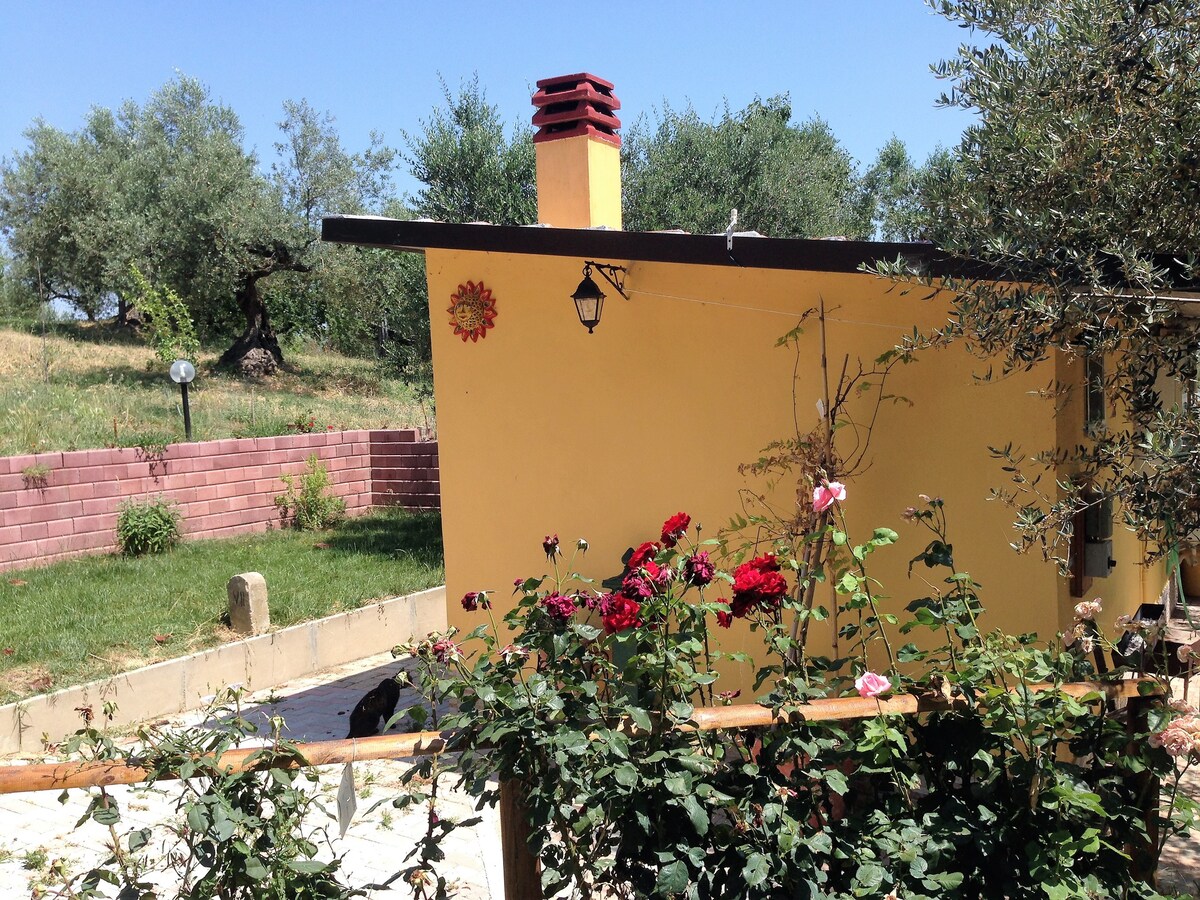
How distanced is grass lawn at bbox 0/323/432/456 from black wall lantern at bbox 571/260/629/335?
7.57m

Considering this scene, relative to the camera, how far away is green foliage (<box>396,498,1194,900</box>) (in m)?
2.42

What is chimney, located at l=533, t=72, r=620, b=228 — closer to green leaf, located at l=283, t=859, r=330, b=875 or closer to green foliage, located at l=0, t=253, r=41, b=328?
green leaf, located at l=283, t=859, r=330, b=875

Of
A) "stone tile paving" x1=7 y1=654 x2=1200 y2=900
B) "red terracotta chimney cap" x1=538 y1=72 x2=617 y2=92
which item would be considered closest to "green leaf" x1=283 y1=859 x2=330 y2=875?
"stone tile paving" x1=7 y1=654 x2=1200 y2=900

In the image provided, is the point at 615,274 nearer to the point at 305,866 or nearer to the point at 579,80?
the point at 579,80

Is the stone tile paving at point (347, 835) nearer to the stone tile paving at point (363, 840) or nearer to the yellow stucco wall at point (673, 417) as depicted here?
the stone tile paving at point (363, 840)

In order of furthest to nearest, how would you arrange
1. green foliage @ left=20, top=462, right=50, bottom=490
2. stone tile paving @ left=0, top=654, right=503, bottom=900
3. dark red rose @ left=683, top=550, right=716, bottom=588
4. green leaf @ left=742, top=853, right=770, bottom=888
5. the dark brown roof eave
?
green foliage @ left=20, top=462, right=50, bottom=490 < stone tile paving @ left=0, top=654, right=503, bottom=900 < the dark brown roof eave < dark red rose @ left=683, top=550, right=716, bottom=588 < green leaf @ left=742, top=853, right=770, bottom=888

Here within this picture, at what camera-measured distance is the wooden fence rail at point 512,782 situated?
2447mm

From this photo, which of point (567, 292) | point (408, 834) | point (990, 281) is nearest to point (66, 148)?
point (567, 292)

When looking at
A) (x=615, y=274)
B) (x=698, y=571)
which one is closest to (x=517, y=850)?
(x=698, y=571)

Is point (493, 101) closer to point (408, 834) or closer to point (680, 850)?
point (408, 834)

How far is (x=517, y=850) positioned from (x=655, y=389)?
387 cm

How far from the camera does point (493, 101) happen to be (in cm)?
1403

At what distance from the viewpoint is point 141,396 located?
1678 centimetres

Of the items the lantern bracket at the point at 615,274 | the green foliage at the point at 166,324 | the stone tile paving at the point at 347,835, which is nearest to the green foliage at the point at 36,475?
the stone tile paving at the point at 347,835
